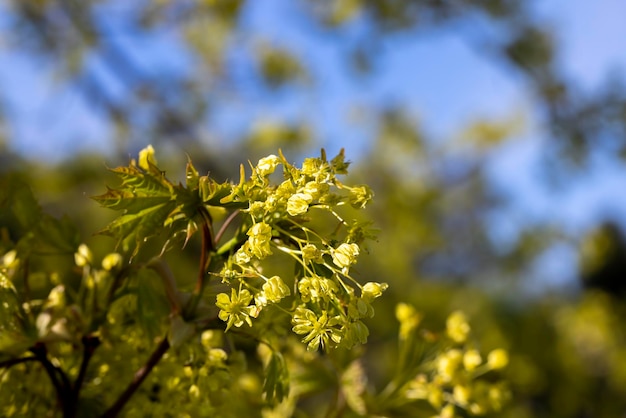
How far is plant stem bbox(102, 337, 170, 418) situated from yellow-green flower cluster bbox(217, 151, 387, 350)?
0.44ft

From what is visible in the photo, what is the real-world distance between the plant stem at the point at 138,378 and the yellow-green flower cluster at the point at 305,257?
134mm

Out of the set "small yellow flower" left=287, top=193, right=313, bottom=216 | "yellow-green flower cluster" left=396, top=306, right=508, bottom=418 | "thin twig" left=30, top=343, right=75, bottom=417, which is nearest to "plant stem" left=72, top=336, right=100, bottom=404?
"thin twig" left=30, top=343, right=75, bottom=417

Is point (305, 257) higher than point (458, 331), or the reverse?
point (458, 331)

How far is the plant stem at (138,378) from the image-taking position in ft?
2.32

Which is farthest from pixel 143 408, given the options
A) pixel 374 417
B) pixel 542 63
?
pixel 542 63

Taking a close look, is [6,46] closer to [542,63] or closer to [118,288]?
[542,63]

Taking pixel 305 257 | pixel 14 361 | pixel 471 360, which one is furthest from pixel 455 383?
pixel 14 361

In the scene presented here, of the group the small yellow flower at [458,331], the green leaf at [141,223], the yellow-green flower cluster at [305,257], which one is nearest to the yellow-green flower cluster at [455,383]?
the small yellow flower at [458,331]

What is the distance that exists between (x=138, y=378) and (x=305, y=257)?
274 mm

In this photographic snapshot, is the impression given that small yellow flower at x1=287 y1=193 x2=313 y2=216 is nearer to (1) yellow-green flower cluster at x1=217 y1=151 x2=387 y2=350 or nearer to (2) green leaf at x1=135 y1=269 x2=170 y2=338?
(1) yellow-green flower cluster at x1=217 y1=151 x2=387 y2=350

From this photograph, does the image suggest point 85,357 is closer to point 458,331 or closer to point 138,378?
point 138,378

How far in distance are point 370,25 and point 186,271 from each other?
2.25m

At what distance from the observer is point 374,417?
0.97 metres

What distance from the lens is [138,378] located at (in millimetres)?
717
